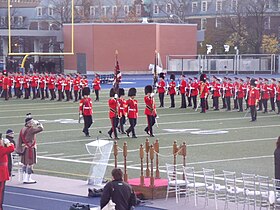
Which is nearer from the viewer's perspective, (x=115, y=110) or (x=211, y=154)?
(x=211, y=154)

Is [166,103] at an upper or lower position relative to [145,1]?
lower

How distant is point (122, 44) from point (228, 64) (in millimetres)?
8752

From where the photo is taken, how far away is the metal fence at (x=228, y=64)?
64.7 m

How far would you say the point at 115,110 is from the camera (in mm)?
25688

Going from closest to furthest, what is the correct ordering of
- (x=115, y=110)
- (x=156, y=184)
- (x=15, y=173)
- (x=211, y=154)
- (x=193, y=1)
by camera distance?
(x=156, y=184)
(x=15, y=173)
(x=211, y=154)
(x=115, y=110)
(x=193, y=1)

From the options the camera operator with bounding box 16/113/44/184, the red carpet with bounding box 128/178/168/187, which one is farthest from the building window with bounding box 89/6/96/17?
the red carpet with bounding box 128/178/168/187

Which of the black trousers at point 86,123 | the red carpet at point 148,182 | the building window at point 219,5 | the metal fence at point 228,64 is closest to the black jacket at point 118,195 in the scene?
the red carpet at point 148,182

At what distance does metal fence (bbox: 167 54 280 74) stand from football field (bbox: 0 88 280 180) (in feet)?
85.6

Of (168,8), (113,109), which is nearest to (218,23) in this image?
(168,8)

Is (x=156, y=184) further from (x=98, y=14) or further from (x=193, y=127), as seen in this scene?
(x=98, y=14)

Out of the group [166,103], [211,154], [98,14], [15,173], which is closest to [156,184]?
[15,173]

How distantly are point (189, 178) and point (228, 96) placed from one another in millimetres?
19956

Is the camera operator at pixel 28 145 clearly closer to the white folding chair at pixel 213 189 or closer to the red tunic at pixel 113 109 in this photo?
the white folding chair at pixel 213 189

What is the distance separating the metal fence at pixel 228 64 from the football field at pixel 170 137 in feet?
85.6
